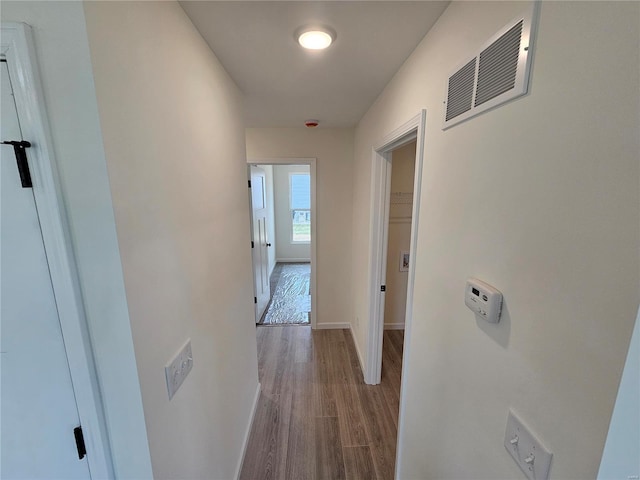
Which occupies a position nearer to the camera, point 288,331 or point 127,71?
point 127,71

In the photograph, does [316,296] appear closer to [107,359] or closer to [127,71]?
[107,359]

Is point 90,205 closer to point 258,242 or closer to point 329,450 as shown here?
point 329,450

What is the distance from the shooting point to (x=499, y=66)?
69 centimetres

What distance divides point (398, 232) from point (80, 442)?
9.70ft

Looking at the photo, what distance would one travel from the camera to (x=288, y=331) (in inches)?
129

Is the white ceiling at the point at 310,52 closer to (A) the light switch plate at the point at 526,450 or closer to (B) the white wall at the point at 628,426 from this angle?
(B) the white wall at the point at 628,426

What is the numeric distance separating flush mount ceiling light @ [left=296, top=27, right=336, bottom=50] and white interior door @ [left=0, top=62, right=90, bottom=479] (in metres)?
0.97

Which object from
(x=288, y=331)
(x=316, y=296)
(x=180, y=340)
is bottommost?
(x=288, y=331)

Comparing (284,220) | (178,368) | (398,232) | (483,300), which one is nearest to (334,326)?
(398,232)

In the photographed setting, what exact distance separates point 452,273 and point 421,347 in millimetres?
456

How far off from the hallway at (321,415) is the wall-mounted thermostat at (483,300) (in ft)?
5.05

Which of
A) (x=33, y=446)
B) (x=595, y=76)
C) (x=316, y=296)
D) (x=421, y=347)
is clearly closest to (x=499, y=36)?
(x=595, y=76)

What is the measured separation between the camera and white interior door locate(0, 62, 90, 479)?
0.59 meters

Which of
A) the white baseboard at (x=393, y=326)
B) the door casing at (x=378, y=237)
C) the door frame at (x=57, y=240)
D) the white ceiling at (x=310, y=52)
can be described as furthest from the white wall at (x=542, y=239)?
the white baseboard at (x=393, y=326)
